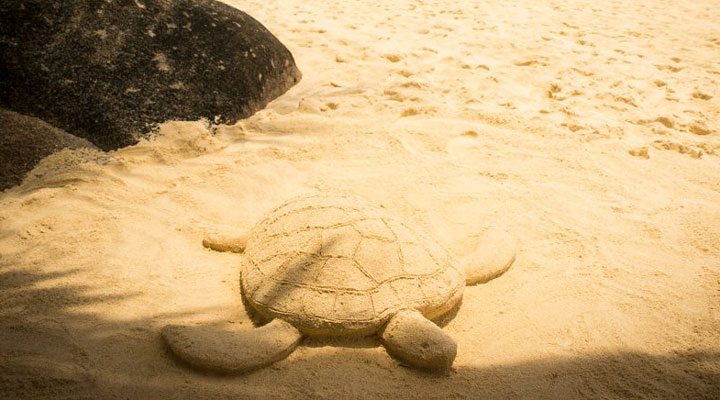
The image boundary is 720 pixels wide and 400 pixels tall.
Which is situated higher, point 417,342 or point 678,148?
point 678,148

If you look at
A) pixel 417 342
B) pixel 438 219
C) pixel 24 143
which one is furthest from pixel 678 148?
pixel 24 143

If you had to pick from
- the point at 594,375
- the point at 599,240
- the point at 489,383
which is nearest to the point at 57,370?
the point at 489,383

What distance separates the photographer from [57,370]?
58.5 inches

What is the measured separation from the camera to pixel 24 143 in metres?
2.59

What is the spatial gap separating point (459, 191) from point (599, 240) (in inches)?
32.6

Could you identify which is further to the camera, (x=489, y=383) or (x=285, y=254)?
(x=285, y=254)

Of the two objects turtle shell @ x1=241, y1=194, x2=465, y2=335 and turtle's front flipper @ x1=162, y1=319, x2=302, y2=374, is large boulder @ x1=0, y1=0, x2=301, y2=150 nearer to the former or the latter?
turtle shell @ x1=241, y1=194, x2=465, y2=335

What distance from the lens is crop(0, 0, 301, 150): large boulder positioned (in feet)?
9.33

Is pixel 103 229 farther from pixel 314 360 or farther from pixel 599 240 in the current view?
pixel 599 240

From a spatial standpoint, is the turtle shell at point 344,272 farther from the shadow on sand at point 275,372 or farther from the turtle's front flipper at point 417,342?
the shadow on sand at point 275,372

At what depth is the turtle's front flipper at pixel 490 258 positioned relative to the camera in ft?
6.95

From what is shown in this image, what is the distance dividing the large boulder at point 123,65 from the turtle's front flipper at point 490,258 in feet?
6.90

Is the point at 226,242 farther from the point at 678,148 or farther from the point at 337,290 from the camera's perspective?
the point at 678,148

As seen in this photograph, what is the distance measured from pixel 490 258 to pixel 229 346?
1.28 m
